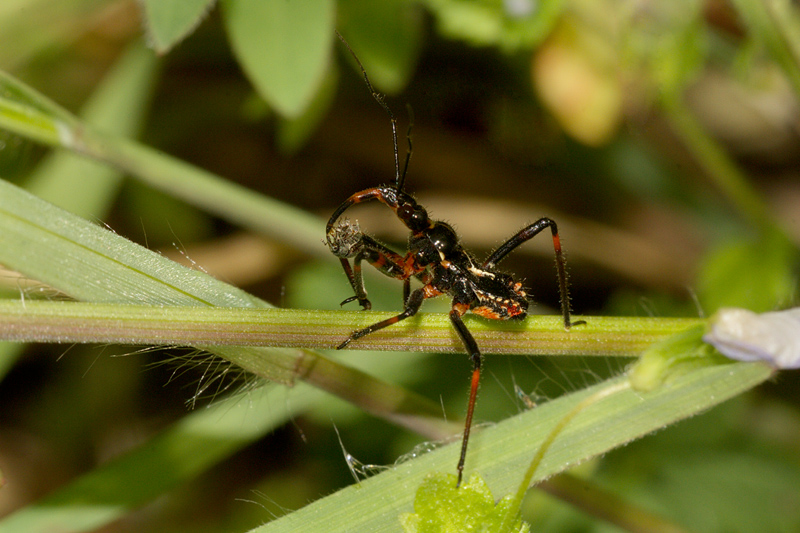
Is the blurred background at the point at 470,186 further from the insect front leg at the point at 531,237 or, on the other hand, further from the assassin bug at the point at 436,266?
the insect front leg at the point at 531,237

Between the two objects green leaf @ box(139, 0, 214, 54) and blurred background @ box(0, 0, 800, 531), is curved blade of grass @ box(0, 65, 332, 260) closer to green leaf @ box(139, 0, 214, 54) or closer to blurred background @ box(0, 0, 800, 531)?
blurred background @ box(0, 0, 800, 531)

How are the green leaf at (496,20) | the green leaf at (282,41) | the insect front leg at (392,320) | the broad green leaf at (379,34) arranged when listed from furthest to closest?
the broad green leaf at (379,34) < the green leaf at (496,20) < the green leaf at (282,41) < the insect front leg at (392,320)

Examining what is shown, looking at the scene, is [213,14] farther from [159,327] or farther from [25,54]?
[159,327]

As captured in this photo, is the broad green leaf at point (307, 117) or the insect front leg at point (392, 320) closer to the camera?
the insect front leg at point (392, 320)

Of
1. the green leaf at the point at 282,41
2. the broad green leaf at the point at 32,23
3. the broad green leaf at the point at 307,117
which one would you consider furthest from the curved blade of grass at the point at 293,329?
the broad green leaf at the point at 32,23

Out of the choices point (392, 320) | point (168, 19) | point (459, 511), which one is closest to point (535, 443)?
point (459, 511)

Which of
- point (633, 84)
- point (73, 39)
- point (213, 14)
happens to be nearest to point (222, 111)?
point (213, 14)

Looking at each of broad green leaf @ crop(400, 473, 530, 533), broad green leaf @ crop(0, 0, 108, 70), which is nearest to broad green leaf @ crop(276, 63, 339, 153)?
broad green leaf @ crop(0, 0, 108, 70)
